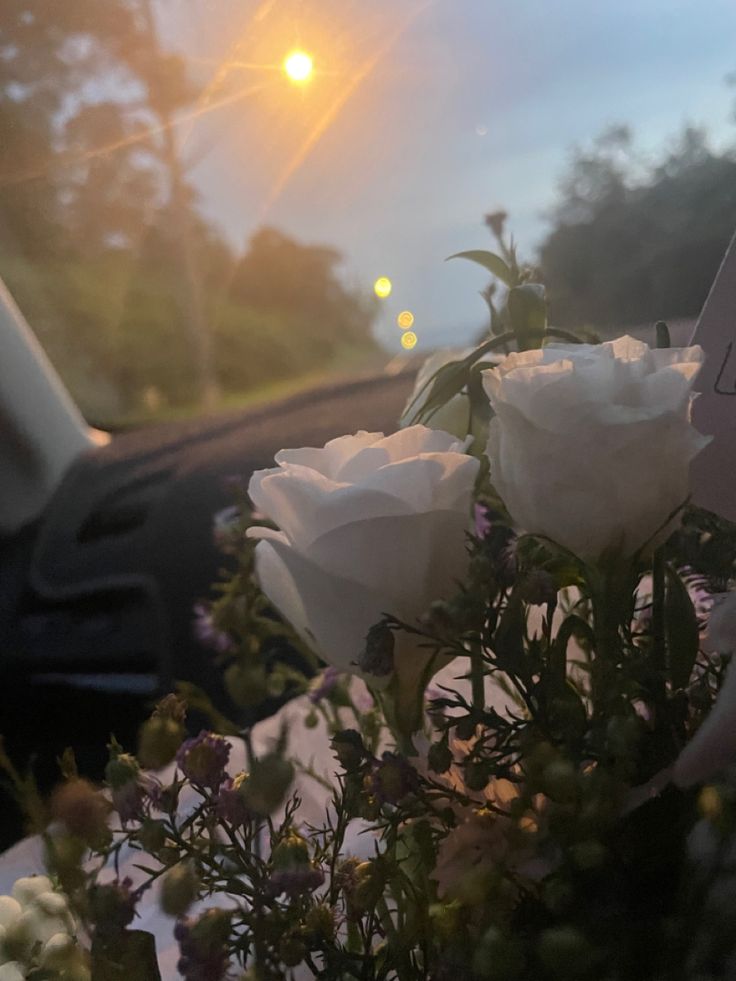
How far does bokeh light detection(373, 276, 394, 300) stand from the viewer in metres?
1.37

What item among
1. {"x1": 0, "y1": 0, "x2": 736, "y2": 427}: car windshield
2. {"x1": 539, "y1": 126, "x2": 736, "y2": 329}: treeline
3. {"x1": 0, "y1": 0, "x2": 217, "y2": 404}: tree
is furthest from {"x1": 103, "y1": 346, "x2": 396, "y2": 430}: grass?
{"x1": 539, "y1": 126, "x2": 736, "y2": 329}: treeline

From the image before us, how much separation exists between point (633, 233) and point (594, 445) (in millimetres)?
1101

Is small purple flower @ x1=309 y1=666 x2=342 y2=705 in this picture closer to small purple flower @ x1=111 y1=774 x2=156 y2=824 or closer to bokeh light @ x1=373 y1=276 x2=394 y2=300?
small purple flower @ x1=111 y1=774 x2=156 y2=824

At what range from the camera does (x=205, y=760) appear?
344 millimetres

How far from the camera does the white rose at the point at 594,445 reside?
329 mm

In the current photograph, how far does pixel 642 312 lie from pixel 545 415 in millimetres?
1117

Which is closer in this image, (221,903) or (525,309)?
(525,309)

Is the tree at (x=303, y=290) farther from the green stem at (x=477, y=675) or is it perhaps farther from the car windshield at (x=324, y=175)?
the green stem at (x=477, y=675)

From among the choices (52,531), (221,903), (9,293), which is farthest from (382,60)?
(221,903)

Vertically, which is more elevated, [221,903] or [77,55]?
[77,55]

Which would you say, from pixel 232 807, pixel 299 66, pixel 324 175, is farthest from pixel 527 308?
pixel 324 175

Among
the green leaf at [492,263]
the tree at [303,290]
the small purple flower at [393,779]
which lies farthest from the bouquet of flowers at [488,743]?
the tree at [303,290]

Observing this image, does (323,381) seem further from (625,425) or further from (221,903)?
(625,425)

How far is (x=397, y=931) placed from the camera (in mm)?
369
